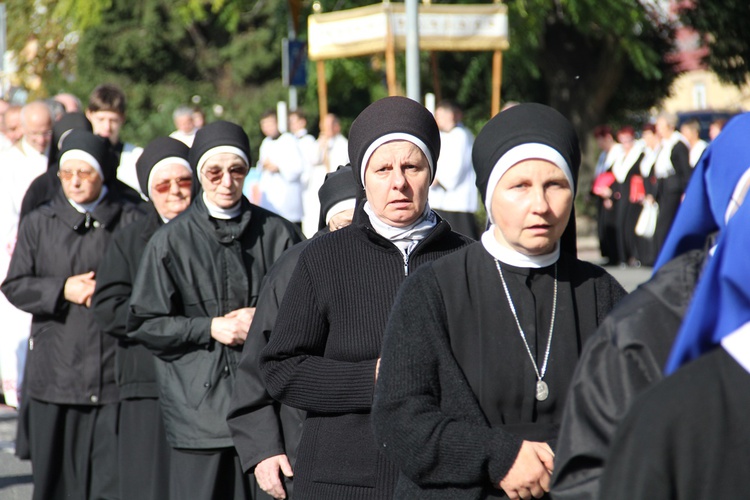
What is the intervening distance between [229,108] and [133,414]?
2684 centimetres

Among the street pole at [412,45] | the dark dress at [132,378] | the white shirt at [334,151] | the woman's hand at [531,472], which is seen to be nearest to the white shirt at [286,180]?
the white shirt at [334,151]

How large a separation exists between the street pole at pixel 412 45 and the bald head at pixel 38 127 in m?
5.44

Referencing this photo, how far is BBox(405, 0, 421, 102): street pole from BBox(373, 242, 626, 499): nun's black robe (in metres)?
10.9

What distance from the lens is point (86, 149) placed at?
6.60m

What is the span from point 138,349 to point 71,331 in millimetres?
603

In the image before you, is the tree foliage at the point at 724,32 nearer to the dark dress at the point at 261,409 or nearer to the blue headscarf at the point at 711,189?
the dark dress at the point at 261,409

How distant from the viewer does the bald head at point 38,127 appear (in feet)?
29.6

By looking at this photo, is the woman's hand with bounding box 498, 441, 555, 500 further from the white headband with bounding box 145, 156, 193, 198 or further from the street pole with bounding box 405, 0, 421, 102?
the street pole with bounding box 405, 0, 421, 102

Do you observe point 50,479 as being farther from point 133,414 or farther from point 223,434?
point 223,434

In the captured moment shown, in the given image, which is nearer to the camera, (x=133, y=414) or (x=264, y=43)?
(x=133, y=414)

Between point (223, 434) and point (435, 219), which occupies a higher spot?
point (435, 219)

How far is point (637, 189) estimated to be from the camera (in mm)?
19922

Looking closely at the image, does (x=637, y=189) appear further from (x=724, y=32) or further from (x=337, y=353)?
(x=337, y=353)

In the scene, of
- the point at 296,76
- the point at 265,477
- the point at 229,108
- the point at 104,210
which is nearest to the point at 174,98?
the point at 229,108
